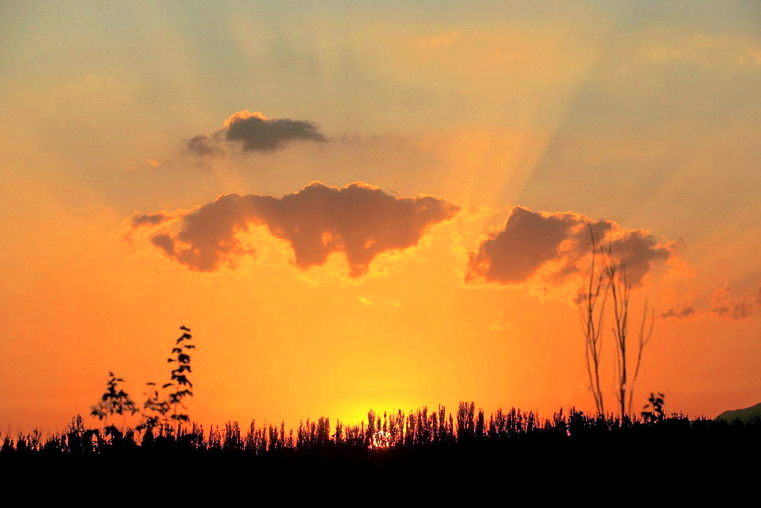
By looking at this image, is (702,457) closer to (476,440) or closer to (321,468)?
(476,440)

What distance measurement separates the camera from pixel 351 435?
2328 centimetres

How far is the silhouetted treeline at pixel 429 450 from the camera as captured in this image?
63.5 ft

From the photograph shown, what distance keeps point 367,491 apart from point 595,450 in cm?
538

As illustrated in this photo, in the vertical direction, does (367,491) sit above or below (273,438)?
below

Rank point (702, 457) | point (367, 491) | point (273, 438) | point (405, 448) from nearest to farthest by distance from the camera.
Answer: point (702, 457) → point (367, 491) → point (405, 448) → point (273, 438)

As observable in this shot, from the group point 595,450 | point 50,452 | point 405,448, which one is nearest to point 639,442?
point 595,450

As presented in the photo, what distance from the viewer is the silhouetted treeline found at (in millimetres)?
19344

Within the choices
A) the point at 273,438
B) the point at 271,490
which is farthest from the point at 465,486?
the point at 273,438

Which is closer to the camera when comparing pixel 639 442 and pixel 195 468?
pixel 639 442

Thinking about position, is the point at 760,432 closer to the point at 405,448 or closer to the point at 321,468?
the point at 405,448

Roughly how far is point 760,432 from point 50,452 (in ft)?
58.9

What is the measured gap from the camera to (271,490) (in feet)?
69.0

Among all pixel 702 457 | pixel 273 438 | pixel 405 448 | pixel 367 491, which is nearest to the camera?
pixel 702 457

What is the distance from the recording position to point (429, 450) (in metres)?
21.5
